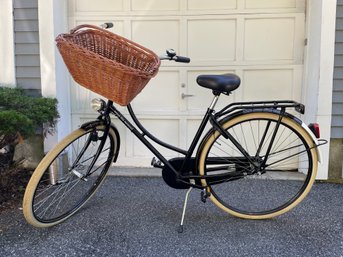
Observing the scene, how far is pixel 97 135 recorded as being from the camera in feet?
7.92

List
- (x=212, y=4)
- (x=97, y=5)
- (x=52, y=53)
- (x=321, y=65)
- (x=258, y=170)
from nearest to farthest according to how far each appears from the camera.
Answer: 1. (x=258, y=170)
2. (x=321, y=65)
3. (x=52, y=53)
4. (x=212, y=4)
5. (x=97, y=5)

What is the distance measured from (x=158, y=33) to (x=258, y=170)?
1.71 metres

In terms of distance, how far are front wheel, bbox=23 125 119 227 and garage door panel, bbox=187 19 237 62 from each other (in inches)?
50.9

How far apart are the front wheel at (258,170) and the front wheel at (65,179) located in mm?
752

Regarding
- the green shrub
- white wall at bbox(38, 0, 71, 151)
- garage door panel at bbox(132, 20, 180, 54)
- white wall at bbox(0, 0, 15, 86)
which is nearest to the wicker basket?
the green shrub

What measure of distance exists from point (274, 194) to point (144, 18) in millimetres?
1995

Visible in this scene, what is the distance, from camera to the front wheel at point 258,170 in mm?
2336

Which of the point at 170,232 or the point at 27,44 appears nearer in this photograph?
the point at 170,232

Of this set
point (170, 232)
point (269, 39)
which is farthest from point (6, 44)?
point (269, 39)

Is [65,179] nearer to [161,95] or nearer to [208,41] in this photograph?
[161,95]

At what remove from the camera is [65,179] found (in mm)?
2555

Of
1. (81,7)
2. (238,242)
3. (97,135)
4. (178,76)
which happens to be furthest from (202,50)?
(238,242)

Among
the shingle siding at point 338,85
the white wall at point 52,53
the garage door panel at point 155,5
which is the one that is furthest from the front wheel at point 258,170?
the white wall at point 52,53

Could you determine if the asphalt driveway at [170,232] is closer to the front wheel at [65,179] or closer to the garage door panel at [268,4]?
the front wheel at [65,179]
